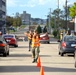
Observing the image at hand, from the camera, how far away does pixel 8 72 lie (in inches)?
627

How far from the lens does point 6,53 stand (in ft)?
85.4

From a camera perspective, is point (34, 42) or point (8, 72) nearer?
point (8, 72)

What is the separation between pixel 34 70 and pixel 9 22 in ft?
354

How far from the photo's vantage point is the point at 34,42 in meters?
21.0

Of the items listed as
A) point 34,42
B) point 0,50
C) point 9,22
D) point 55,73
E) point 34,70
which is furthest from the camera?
point 9,22

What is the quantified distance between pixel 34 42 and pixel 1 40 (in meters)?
5.26

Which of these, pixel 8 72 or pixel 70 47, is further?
pixel 70 47

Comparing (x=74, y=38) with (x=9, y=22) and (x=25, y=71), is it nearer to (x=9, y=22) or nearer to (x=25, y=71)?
(x=25, y=71)

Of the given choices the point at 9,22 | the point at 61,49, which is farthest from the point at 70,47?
the point at 9,22

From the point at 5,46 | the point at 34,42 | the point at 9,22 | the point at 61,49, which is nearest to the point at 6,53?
the point at 5,46

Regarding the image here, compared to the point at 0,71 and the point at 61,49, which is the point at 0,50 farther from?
the point at 0,71

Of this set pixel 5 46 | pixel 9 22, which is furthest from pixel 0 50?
pixel 9 22

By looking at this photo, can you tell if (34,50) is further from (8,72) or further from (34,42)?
(8,72)

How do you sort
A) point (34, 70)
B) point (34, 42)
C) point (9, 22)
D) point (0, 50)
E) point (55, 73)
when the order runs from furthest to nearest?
point (9, 22) → point (0, 50) → point (34, 42) → point (34, 70) → point (55, 73)
